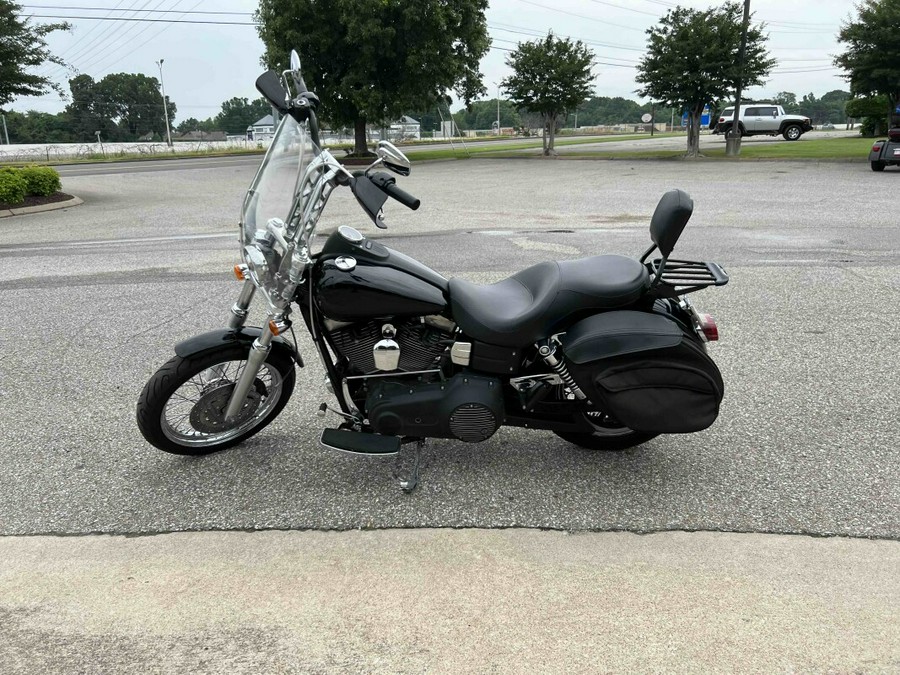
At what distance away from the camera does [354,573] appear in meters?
2.54

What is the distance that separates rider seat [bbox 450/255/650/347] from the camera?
281cm

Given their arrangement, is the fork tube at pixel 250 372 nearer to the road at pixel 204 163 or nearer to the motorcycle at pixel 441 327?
the motorcycle at pixel 441 327

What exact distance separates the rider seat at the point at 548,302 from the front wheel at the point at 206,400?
106 cm

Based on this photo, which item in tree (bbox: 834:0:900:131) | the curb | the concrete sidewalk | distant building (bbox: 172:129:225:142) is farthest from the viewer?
distant building (bbox: 172:129:225:142)

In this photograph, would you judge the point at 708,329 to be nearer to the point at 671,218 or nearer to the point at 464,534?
the point at 671,218

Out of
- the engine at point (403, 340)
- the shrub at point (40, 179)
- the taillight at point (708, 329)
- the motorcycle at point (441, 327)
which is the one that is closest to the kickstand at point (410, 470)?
the motorcycle at point (441, 327)

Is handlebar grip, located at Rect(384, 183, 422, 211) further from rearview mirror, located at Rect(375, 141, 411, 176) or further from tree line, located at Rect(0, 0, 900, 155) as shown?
tree line, located at Rect(0, 0, 900, 155)

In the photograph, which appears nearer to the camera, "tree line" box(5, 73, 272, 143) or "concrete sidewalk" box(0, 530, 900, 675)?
"concrete sidewalk" box(0, 530, 900, 675)

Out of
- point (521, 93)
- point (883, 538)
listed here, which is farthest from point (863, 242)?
point (521, 93)

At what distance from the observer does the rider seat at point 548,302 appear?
111 inches

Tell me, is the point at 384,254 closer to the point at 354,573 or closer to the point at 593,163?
the point at 354,573

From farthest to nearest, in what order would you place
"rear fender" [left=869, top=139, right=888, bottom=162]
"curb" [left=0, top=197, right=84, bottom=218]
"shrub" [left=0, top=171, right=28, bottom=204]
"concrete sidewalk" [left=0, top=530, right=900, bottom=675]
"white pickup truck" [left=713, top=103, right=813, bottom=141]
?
"white pickup truck" [left=713, top=103, right=813, bottom=141] → "rear fender" [left=869, top=139, right=888, bottom=162] → "shrub" [left=0, top=171, right=28, bottom=204] → "curb" [left=0, top=197, right=84, bottom=218] → "concrete sidewalk" [left=0, top=530, right=900, bottom=675]

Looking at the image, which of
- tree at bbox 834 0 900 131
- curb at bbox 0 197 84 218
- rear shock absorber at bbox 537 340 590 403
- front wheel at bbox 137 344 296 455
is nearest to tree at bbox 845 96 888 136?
tree at bbox 834 0 900 131

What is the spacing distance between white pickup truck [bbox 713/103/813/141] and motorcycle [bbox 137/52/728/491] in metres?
34.0
